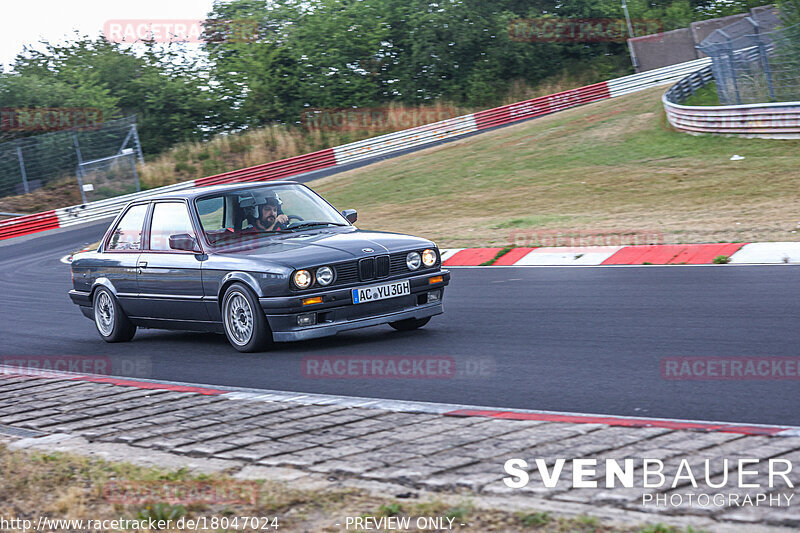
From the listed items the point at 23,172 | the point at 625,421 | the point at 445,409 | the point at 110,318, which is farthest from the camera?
the point at 23,172

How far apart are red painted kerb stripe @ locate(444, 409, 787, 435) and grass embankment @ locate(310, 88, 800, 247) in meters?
8.34

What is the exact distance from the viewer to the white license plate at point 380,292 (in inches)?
326

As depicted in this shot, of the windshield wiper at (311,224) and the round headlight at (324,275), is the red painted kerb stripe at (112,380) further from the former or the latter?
the windshield wiper at (311,224)

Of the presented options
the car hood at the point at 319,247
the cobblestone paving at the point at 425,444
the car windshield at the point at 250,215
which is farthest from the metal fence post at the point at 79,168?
the cobblestone paving at the point at 425,444

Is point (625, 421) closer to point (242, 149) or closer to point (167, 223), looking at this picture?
point (167, 223)

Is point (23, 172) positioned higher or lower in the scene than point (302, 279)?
higher

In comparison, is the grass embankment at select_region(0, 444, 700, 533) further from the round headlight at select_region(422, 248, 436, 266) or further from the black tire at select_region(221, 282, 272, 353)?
the round headlight at select_region(422, 248, 436, 266)

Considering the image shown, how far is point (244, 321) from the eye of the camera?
8.54 metres

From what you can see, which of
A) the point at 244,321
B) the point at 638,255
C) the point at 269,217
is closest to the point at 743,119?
the point at 638,255

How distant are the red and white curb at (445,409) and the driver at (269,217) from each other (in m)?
2.04

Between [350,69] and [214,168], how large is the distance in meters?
13.4

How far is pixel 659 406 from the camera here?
5527mm

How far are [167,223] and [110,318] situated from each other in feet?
4.43

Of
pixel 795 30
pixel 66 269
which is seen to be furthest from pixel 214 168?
pixel 795 30
